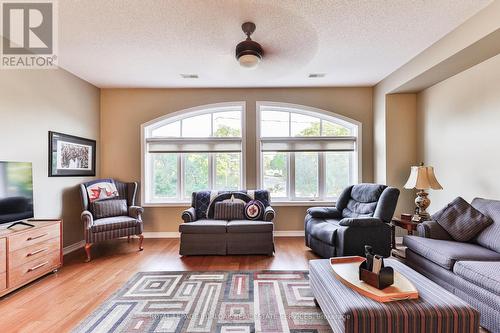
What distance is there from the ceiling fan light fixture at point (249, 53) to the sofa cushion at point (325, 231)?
7.20ft

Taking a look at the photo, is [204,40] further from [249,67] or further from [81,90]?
[81,90]

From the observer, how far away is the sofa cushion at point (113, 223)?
137 inches

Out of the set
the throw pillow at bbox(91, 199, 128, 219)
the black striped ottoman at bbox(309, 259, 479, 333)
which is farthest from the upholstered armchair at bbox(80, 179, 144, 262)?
the black striped ottoman at bbox(309, 259, 479, 333)

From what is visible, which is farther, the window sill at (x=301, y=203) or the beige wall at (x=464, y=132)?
the window sill at (x=301, y=203)

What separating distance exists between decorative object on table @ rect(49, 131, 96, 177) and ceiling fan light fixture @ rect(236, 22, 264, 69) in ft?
9.79

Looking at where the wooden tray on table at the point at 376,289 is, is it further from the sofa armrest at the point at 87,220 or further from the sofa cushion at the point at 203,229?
the sofa armrest at the point at 87,220

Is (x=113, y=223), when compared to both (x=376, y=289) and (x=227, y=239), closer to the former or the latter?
(x=227, y=239)

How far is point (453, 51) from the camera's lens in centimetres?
269

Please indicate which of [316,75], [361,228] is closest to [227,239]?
[361,228]

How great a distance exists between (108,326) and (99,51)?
3.06 m

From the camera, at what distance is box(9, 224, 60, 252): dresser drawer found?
243 cm

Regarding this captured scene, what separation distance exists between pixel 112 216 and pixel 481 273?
14.4 feet

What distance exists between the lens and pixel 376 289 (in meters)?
1.66

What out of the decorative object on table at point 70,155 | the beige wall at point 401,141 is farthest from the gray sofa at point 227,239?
the beige wall at point 401,141
